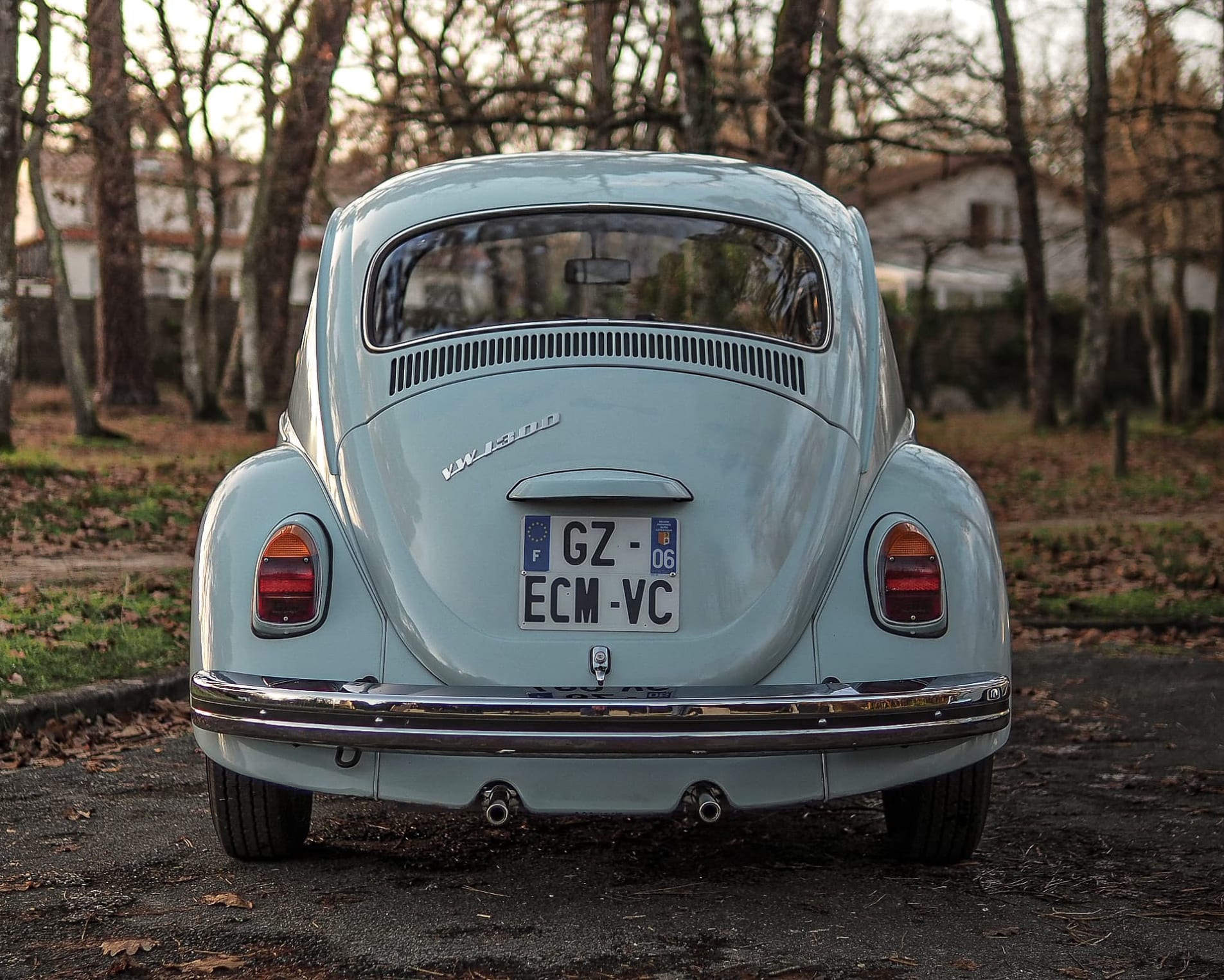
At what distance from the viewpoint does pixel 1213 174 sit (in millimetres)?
22500

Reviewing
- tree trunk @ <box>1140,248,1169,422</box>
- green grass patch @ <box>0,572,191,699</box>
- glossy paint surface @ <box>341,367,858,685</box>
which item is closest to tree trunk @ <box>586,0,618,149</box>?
green grass patch @ <box>0,572,191,699</box>

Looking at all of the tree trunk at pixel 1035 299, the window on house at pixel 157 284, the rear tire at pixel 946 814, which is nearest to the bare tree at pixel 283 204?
the tree trunk at pixel 1035 299

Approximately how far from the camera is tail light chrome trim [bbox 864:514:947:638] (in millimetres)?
3820

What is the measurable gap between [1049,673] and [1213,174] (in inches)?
684

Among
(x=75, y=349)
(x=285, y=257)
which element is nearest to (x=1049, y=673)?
(x=75, y=349)

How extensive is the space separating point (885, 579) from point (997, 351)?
113 feet

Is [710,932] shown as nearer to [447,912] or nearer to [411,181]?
[447,912]

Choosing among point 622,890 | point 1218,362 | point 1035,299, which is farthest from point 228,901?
point 1218,362

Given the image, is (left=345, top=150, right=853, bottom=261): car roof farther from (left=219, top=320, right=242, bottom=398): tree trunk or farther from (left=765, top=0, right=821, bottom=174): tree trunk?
(left=219, top=320, right=242, bottom=398): tree trunk

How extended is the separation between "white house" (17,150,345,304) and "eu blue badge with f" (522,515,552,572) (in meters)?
1.64

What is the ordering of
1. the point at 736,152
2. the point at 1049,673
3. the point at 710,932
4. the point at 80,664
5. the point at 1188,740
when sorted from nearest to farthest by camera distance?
1. the point at 710,932
2. the point at 1188,740
3. the point at 80,664
4. the point at 1049,673
5. the point at 736,152

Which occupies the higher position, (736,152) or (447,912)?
(736,152)

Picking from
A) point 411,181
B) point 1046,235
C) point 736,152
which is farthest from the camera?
point 1046,235

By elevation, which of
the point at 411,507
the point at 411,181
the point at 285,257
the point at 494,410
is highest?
the point at 285,257
